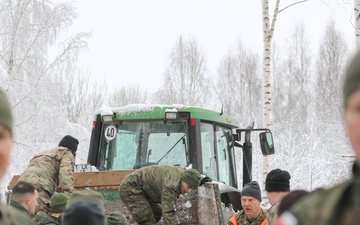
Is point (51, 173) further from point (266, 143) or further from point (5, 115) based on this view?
Answer: point (5, 115)

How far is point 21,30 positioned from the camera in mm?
18703

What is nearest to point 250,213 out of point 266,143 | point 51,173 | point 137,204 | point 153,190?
point 153,190

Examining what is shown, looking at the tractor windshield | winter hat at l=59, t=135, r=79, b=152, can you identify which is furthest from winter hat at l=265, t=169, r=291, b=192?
the tractor windshield

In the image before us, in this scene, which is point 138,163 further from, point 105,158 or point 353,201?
point 353,201

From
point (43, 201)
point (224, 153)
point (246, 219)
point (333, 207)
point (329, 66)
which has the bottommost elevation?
point (246, 219)

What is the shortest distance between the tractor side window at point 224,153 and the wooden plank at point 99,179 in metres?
1.97

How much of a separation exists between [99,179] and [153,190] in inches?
27.5

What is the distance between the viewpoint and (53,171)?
729 cm

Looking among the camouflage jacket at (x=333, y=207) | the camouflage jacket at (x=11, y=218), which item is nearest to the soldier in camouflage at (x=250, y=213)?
the camouflage jacket at (x=11, y=218)

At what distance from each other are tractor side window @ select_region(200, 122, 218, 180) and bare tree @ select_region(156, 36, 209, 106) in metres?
27.9

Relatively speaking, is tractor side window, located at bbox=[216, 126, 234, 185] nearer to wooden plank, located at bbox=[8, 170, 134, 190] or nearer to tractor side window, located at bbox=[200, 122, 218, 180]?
tractor side window, located at bbox=[200, 122, 218, 180]

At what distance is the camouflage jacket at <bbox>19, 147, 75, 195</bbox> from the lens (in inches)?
275

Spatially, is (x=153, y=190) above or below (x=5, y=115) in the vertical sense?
below

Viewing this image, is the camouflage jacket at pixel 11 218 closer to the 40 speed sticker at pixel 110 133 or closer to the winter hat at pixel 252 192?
the winter hat at pixel 252 192
